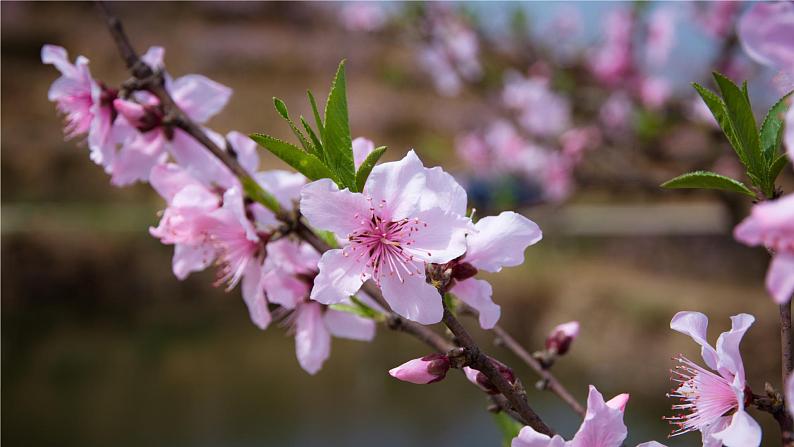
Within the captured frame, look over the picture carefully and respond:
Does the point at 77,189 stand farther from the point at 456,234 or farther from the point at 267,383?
the point at 456,234

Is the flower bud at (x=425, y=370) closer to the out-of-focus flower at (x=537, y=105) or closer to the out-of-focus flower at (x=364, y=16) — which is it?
the out-of-focus flower at (x=537, y=105)

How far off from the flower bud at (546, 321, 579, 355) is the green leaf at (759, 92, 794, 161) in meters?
0.26

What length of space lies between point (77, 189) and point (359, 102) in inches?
186

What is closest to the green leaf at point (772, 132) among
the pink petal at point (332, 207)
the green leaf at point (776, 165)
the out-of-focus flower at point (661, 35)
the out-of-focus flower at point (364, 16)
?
the green leaf at point (776, 165)

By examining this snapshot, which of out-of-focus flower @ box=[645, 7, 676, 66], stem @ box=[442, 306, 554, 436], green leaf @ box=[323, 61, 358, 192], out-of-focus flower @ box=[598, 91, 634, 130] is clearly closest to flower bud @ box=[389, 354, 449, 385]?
stem @ box=[442, 306, 554, 436]

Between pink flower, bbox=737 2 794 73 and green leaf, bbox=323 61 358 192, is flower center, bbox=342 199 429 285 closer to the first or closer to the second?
green leaf, bbox=323 61 358 192

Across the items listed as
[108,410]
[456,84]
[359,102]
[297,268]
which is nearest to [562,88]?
[456,84]

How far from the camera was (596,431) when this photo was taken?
431 mm

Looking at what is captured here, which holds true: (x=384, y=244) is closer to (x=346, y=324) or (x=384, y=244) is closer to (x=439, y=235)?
(x=439, y=235)

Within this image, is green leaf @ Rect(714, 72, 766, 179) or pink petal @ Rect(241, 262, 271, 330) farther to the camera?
pink petal @ Rect(241, 262, 271, 330)

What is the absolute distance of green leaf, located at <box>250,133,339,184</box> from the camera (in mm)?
443

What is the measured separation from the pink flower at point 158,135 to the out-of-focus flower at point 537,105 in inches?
66.8

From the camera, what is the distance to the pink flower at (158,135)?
677 mm

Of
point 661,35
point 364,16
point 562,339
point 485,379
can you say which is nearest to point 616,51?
point 661,35
